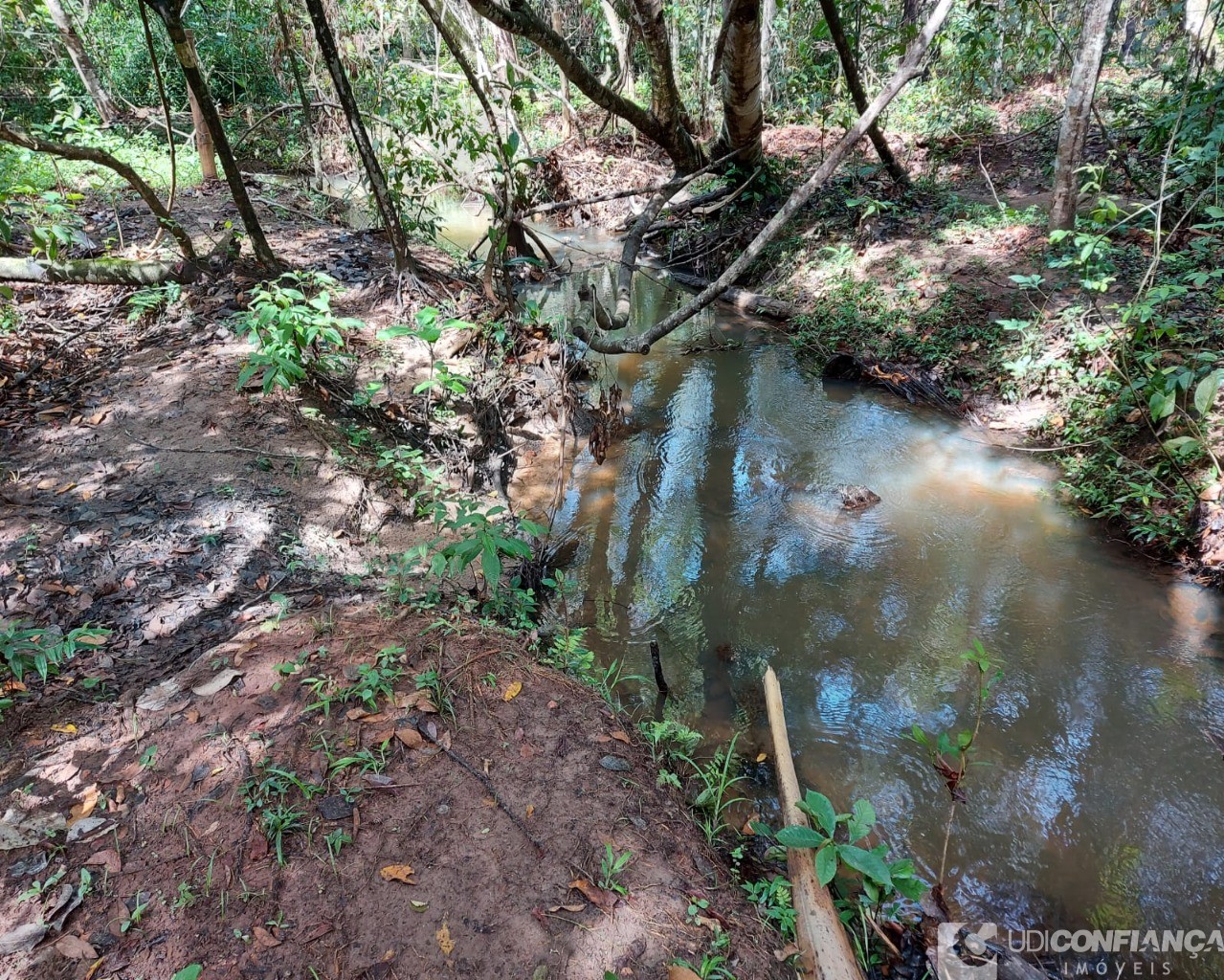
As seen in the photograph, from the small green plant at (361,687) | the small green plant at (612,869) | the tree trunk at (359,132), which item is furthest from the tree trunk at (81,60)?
the small green plant at (612,869)

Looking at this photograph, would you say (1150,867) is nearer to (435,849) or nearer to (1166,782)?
(1166,782)

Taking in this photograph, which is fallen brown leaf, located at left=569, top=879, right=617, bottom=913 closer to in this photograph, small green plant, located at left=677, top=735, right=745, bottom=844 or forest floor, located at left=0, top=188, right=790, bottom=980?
forest floor, located at left=0, top=188, right=790, bottom=980

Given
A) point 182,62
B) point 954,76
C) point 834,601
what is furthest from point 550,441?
point 954,76

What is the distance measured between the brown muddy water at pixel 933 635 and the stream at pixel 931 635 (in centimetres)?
1

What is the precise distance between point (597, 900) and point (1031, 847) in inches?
80.3

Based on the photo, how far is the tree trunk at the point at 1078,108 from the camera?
17.9 ft

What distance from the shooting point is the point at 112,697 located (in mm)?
2473

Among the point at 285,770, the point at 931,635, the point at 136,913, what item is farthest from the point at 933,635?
the point at 136,913

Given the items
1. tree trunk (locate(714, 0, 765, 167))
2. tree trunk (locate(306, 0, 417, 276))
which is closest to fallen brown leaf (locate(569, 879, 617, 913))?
tree trunk (locate(306, 0, 417, 276))

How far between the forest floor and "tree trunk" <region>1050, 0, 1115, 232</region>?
667cm

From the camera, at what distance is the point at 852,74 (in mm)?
7234

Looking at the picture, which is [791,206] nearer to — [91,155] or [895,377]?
[895,377]

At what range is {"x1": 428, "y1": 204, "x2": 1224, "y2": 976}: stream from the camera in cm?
280

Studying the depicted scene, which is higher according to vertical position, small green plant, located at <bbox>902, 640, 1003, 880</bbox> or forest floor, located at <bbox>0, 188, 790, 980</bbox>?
forest floor, located at <bbox>0, 188, 790, 980</bbox>
